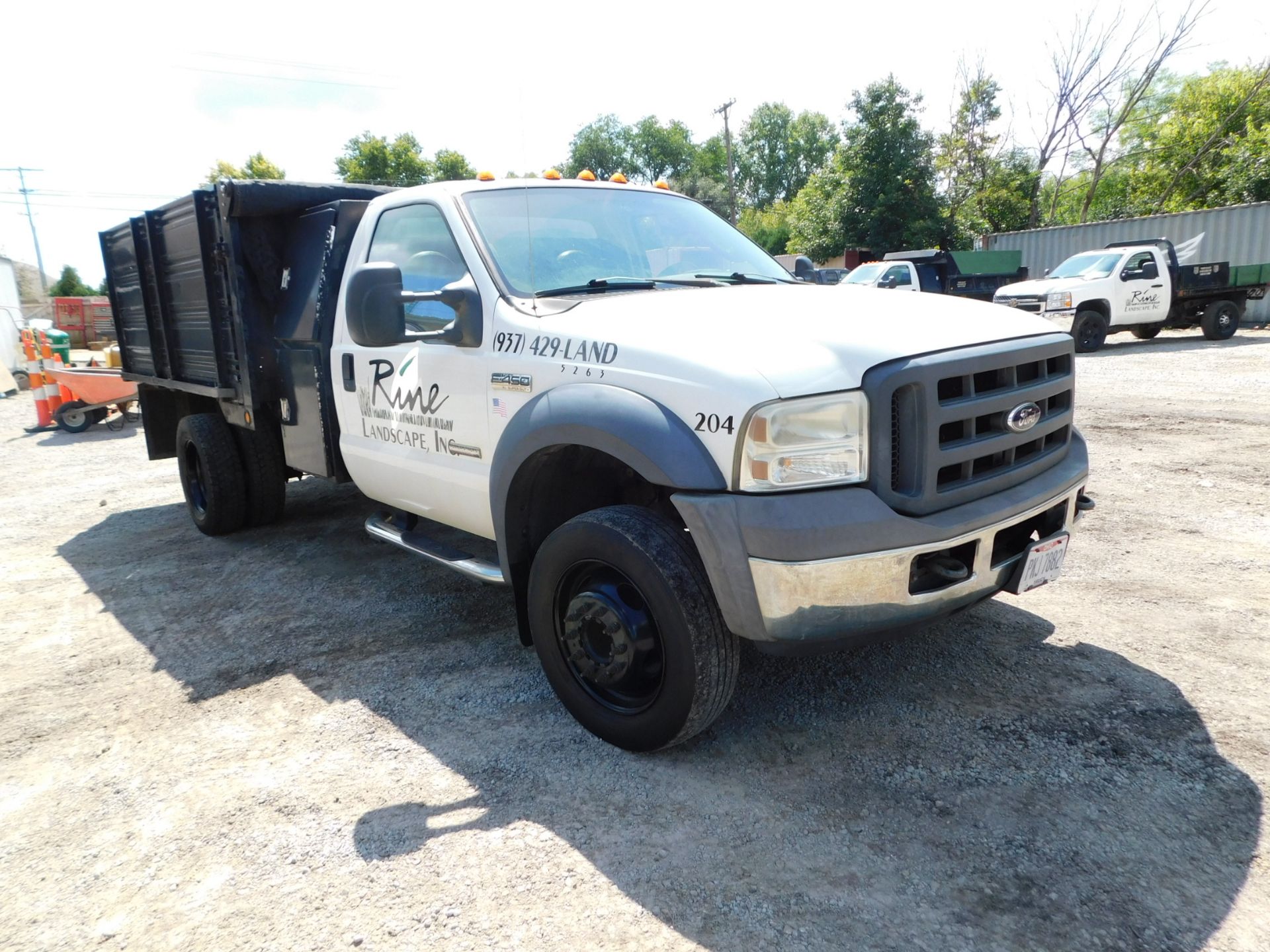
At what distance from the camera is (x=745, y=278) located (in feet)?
12.2

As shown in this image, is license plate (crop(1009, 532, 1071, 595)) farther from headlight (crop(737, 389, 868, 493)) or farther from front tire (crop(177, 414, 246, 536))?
front tire (crop(177, 414, 246, 536))

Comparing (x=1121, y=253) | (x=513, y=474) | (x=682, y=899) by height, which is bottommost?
(x=682, y=899)

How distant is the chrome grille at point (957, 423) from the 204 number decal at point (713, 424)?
0.41m

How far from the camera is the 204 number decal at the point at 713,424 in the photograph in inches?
95.0

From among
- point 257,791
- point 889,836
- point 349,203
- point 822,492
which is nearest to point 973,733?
point 889,836

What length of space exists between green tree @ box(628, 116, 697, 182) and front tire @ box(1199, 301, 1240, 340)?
58312mm

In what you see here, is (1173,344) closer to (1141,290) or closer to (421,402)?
(1141,290)

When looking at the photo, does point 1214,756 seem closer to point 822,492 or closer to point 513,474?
point 822,492

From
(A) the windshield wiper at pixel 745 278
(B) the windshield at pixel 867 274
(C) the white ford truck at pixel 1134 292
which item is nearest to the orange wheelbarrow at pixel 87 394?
(A) the windshield wiper at pixel 745 278

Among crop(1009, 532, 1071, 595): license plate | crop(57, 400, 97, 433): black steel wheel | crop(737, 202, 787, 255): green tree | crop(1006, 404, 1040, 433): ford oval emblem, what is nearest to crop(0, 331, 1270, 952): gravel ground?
crop(1009, 532, 1071, 595): license plate

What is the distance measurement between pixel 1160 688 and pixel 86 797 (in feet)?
12.5

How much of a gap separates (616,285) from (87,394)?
10840mm

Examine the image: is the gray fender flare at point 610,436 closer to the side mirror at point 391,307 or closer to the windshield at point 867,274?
the side mirror at point 391,307

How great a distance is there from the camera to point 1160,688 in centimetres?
315
